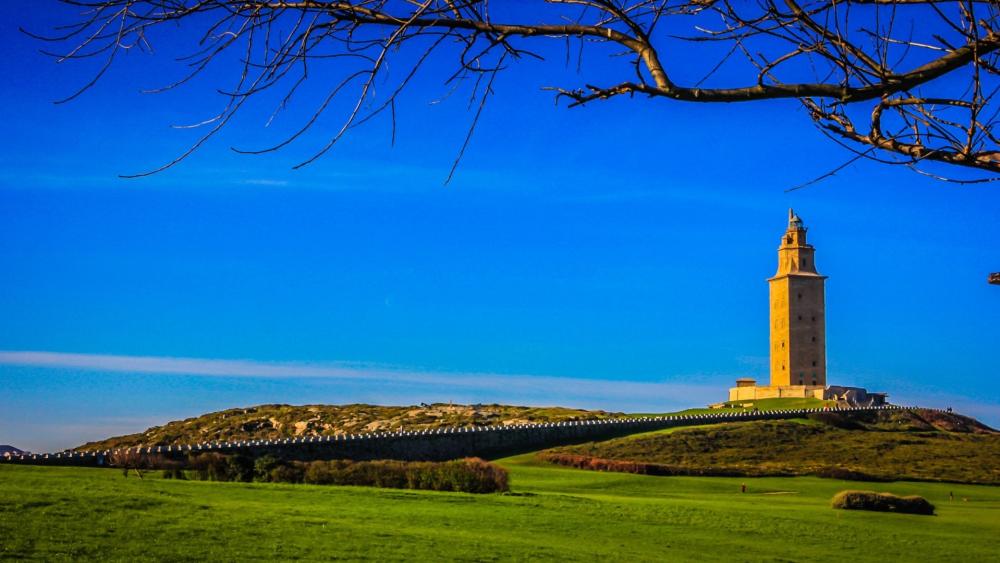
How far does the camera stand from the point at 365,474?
114ft

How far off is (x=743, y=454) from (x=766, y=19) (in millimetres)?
57459

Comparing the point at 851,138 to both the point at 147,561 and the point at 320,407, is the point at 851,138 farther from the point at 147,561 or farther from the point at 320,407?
the point at 320,407

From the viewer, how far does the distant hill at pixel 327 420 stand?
302 feet

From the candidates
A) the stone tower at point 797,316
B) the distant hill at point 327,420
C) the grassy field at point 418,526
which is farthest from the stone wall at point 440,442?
the stone tower at point 797,316

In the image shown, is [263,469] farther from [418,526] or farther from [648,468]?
[648,468]

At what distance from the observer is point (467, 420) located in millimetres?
92750

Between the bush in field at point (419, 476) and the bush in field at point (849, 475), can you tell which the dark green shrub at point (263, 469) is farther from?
the bush in field at point (849, 475)

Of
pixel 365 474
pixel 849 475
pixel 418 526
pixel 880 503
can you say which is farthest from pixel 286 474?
pixel 849 475

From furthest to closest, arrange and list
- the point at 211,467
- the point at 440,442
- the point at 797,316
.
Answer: the point at 797,316
the point at 440,442
the point at 211,467

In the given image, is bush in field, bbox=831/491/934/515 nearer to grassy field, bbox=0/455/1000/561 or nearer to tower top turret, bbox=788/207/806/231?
grassy field, bbox=0/455/1000/561

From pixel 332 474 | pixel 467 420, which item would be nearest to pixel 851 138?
pixel 332 474

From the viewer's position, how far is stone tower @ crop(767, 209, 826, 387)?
4402 inches

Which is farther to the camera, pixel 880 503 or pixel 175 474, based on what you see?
pixel 175 474

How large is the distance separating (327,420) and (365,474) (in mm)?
68709
